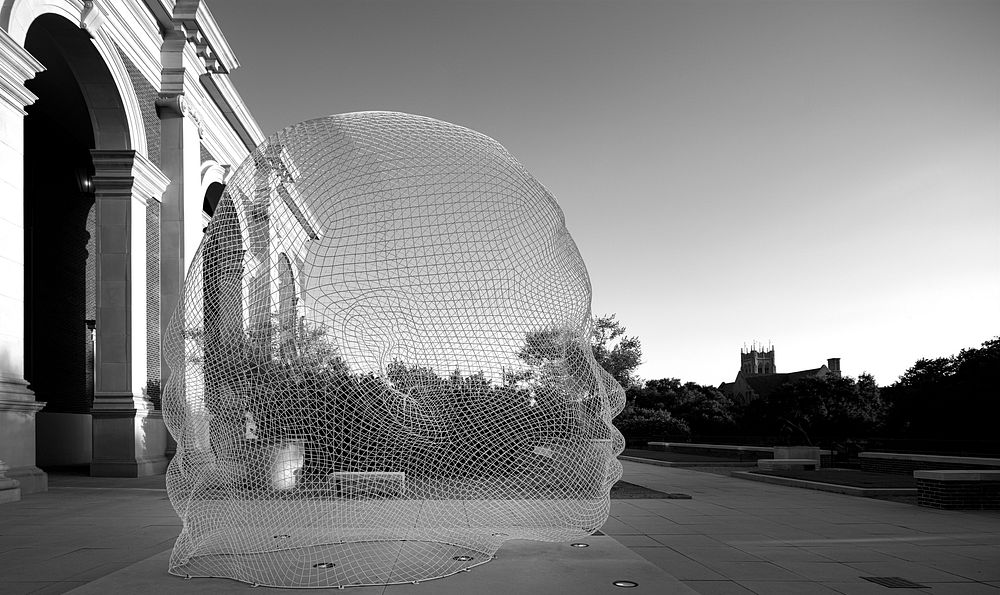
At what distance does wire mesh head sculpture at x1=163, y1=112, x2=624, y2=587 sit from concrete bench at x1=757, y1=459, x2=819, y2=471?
621 inches

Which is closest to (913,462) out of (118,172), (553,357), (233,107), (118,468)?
(553,357)

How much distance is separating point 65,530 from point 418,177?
21.5 feet

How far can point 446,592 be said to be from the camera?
575 cm

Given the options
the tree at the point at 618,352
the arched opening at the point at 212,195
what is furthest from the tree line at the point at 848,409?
the arched opening at the point at 212,195

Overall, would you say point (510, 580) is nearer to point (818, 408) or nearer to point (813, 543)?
point (813, 543)

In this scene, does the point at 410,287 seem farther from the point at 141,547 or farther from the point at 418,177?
the point at 141,547

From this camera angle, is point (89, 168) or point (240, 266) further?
point (89, 168)

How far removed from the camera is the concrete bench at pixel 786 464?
21.2 metres

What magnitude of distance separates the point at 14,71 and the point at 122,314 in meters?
6.33

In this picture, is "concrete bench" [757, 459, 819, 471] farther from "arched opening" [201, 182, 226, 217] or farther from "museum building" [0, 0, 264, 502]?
"arched opening" [201, 182, 226, 217]

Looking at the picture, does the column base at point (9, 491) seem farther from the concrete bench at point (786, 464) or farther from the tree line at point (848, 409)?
the concrete bench at point (786, 464)

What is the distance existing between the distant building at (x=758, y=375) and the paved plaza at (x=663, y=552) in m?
88.3

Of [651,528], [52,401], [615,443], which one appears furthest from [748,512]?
[52,401]

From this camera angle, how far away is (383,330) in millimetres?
6277
